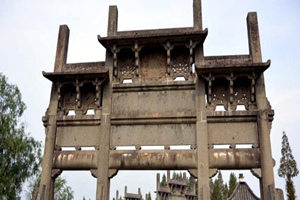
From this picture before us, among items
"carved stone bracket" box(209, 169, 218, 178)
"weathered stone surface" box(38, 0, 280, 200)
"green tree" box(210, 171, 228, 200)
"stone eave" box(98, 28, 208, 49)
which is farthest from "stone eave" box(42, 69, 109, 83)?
"green tree" box(210, 171, 228, 200)

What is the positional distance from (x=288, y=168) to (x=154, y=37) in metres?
17.5

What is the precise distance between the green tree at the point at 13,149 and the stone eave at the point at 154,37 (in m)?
8.73

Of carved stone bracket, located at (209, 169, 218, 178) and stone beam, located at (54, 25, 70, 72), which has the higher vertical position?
stone beam, located at (54, 25, 70, 72)

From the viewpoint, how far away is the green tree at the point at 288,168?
2047 cm

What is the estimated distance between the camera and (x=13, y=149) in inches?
614

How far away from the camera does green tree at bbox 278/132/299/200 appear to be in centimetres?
2047

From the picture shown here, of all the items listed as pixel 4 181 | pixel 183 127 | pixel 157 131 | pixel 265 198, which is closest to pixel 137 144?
pixel 157 131

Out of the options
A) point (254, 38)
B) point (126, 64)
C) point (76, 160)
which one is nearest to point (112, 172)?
point (76, 160)

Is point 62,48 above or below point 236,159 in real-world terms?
above

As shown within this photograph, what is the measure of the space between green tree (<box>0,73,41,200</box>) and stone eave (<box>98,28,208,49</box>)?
873cm

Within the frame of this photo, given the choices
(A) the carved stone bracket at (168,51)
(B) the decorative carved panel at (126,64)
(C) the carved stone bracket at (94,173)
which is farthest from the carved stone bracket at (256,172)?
(B) the decorative carved panel at (126,64)

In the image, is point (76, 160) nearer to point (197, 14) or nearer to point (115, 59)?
point (115, 59)

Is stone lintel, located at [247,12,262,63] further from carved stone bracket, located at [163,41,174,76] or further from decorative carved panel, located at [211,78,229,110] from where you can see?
carved stone bracket, located at [163,41,174,76]

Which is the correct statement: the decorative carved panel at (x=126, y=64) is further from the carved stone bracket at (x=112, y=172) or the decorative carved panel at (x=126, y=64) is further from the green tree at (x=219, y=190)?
the green tree at (x=219, y=190)
